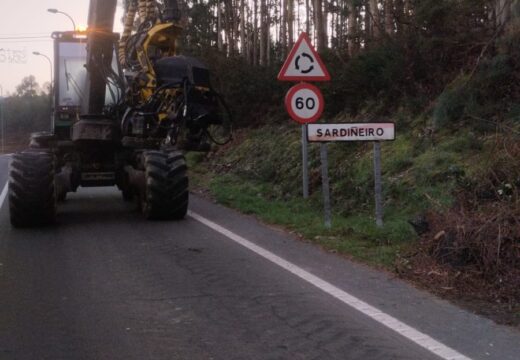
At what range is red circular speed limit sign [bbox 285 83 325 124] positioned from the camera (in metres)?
11.7

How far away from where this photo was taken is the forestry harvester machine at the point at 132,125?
12.0 metres

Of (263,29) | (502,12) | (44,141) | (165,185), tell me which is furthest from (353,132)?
(263,29)

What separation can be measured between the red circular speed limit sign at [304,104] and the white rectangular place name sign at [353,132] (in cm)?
99

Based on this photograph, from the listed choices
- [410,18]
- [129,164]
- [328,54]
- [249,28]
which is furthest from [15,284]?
[249,28]

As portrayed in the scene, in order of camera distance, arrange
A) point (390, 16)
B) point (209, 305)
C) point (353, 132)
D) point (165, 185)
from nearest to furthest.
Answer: point (209, 305) → point (353, 132) → point (165, 185) → point (390, 16)

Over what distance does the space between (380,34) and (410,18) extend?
1810 mm

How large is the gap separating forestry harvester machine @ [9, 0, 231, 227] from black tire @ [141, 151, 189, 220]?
2 centimetres

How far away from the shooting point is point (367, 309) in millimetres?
6758

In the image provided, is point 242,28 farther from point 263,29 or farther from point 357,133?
point 357,133

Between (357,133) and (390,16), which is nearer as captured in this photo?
(357,133)

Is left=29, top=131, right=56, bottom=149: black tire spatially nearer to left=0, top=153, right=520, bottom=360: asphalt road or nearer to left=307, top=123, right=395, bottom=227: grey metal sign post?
left=0, top=153, right=520, bottom=360: asphalt road

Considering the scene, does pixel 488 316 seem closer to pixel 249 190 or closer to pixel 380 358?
pixel 380 358

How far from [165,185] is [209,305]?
17.3 feet

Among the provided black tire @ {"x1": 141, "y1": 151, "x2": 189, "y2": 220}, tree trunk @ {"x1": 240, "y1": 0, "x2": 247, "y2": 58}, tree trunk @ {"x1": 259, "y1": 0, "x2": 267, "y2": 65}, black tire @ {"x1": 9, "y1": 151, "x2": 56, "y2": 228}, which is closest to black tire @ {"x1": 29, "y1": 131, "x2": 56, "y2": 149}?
black tire @ {"x1": 9, "y1": 151, "x2": 56, "y2": 228}
